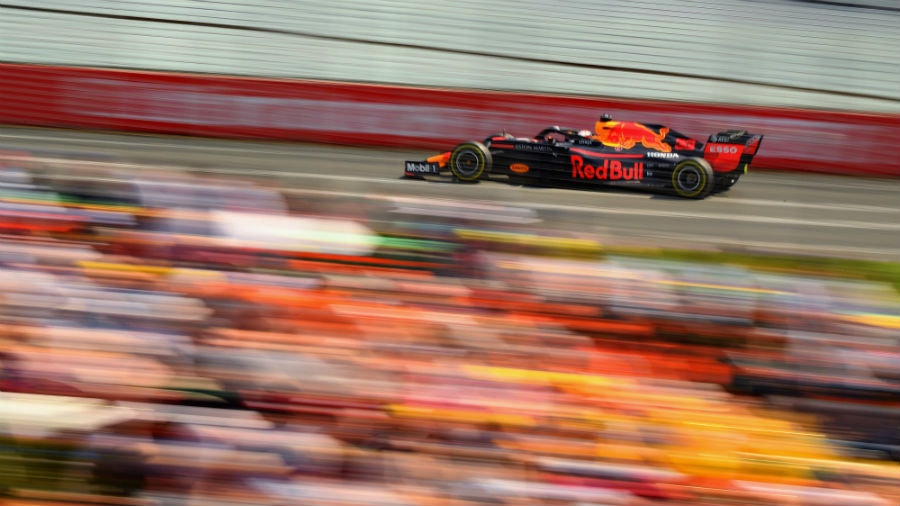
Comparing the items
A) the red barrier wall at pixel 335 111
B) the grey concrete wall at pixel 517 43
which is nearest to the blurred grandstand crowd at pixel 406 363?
the red barrier wall at pixel 335 111

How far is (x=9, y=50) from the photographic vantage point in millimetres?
15078

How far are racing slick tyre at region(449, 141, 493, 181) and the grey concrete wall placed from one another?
4.59 m

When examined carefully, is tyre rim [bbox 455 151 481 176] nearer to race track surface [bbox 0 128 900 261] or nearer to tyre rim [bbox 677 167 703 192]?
race track surface [bbox 0 128 900 261]

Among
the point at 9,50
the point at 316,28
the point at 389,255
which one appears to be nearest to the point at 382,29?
the point at 316,28

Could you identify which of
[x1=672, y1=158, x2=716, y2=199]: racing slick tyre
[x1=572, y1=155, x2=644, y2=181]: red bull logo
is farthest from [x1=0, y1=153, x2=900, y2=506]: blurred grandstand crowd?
[x1=672, y1=158, x2=716, y2=199]: racing slick tyre

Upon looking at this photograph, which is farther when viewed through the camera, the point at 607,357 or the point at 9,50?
the point at 9,50

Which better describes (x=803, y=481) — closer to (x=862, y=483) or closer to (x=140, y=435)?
(x=862, y=483)

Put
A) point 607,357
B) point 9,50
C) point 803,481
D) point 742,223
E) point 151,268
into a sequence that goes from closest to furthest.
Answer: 1. point 803,481
2. point 607,357
3. point 151,268
4. point 742,223
5. point 9,50

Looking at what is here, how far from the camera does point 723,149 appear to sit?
10055 millimetres

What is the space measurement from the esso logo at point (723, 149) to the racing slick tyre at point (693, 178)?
0.52 feet

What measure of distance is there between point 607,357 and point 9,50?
14.9 m

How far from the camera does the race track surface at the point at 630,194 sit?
8.66m

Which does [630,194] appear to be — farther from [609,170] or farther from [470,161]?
[470,161]

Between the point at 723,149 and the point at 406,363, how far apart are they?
8.16 metres
